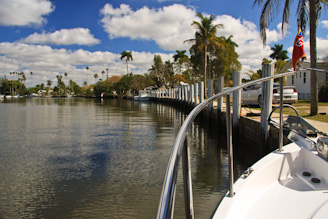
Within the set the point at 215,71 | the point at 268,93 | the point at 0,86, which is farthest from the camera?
the point at 0,86

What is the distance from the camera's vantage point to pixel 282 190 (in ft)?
9.66

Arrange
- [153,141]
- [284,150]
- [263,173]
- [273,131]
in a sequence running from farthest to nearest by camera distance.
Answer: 1. [153,141]
2. [273,131]
3. [284,150]
4. [263,173]

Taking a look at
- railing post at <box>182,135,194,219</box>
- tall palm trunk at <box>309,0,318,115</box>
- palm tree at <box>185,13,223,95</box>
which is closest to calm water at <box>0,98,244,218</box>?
railing post at <box>182,135,194,219</box>

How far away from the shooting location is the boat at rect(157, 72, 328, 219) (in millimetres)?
2244

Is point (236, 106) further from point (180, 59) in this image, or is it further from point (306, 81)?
point (180, 59)

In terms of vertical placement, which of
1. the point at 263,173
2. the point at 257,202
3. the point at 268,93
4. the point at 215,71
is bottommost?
the point at 257,202

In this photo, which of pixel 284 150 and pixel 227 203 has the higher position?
pixel 284 150

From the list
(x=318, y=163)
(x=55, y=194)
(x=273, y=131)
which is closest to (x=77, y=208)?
(x=55, y=194)

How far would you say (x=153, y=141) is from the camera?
10.2 metres

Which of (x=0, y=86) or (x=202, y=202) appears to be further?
(x=0, y=86)

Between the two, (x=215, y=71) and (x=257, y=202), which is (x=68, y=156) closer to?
(x=257, y=202)

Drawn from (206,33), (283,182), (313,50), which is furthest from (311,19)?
(206,33)

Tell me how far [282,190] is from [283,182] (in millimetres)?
233

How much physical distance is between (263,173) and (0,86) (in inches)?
5804
